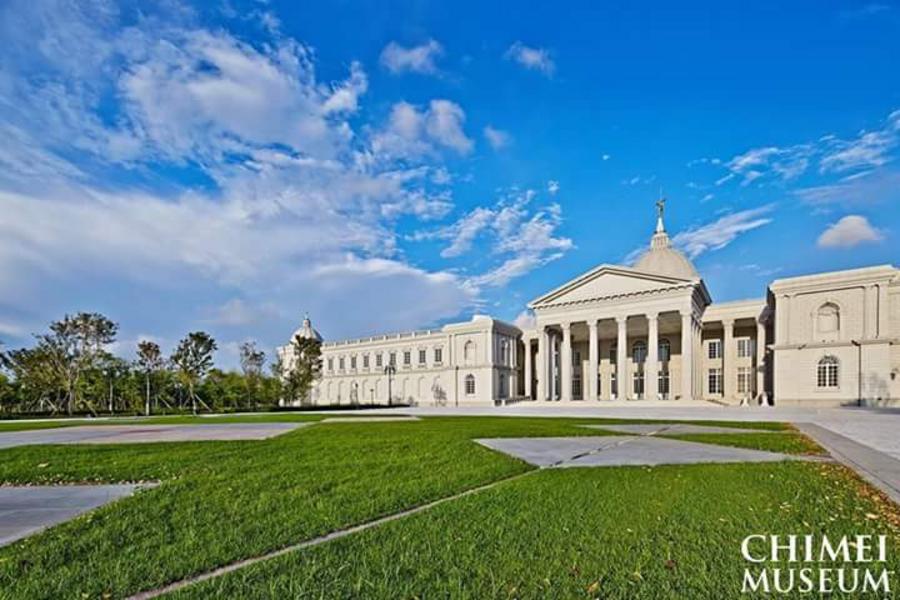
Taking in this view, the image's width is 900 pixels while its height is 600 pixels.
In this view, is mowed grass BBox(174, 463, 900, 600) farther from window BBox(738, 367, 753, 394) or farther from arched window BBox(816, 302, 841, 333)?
window BBox(738, 367, 753, 394)

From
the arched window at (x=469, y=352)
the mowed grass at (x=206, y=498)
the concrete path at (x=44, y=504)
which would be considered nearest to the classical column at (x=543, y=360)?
the arched window at (x=469, y=352)

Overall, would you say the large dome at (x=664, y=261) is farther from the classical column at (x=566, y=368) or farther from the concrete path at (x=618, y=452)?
the concrete path at (x=618, y=452)

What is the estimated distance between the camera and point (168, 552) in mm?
4434

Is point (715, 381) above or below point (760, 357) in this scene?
below

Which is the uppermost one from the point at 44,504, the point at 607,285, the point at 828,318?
the point at 607,285

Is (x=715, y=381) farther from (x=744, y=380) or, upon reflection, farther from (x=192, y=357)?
(x=192, y=357)

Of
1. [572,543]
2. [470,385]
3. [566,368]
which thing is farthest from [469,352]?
[572,543]

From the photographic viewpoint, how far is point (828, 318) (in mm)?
41656

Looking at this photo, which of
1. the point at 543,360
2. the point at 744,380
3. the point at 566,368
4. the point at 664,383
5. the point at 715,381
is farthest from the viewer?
the point at 543,360

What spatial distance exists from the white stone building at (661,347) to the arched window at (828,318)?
3.3 inches

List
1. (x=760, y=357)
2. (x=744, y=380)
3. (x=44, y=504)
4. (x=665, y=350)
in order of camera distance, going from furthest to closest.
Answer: (x=665, y=350) < (x=744, y=380) < (x=760, y=357) < (x=44, y=504)

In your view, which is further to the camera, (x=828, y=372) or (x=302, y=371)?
(x=302, y=371)

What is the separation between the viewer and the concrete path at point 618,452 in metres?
9.58

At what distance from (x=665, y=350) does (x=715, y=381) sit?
6091mm
